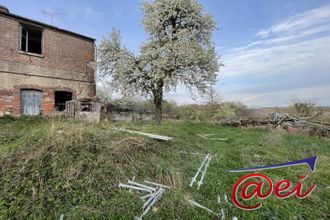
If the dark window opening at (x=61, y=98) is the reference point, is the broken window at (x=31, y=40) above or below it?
above

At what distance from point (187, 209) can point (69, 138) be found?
8.51 feet

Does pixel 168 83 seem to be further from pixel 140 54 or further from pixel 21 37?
pixel 21 37

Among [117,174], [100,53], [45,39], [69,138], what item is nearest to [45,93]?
[45,39]

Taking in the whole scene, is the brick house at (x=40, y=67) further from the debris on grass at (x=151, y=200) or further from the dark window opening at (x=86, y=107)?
the debris on grass at (x=151, y=200)

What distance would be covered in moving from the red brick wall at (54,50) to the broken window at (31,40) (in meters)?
→ 0.40

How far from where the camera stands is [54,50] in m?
12.2

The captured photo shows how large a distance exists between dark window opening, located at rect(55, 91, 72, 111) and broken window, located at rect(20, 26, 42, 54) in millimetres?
2596

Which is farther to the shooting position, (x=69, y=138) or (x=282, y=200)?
(x=69, y=138)

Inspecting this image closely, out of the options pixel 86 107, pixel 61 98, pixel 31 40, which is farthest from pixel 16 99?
pixel 31 40

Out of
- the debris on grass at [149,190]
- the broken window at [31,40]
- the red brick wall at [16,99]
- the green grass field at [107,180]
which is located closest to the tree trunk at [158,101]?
the red brick wall at [16,99]

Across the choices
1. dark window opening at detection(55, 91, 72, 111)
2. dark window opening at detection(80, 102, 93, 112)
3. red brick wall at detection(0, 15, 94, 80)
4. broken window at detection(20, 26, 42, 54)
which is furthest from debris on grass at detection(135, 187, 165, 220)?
broken window at detection(20, 26, 42, 54)

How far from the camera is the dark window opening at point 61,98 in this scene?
41.8ft

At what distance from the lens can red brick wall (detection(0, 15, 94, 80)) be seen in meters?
10.4

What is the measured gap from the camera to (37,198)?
3131 mm
